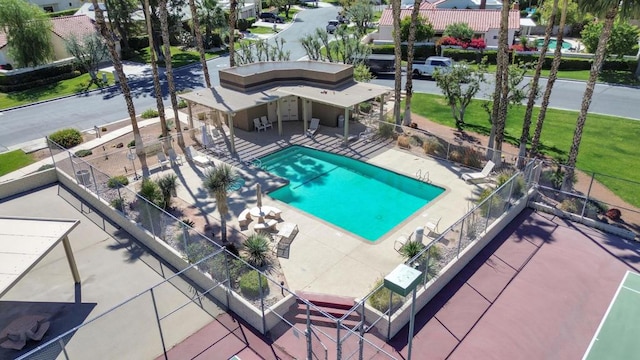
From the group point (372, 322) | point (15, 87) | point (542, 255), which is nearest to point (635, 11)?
point (542, 255)

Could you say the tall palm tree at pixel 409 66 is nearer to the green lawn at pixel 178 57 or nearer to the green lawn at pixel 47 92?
the green lawn at pixel 47 92

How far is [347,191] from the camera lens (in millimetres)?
21719

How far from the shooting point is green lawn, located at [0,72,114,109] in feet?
120

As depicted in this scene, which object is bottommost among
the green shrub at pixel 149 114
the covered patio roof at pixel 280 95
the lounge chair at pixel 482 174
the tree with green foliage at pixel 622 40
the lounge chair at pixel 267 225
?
the lounge chair at pixel 267 225

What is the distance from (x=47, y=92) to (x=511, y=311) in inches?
1609

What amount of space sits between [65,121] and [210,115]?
456 inches

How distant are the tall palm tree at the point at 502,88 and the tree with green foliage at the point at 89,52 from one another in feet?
111

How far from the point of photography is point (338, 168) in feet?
79.1

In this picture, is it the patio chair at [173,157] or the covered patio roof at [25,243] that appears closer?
the covered patio roof at [25,243]

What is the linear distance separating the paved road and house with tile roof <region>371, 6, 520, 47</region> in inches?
495

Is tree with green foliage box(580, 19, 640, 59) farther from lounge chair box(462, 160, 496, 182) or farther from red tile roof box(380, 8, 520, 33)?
lounge chair box(462, 160, 496, 182)

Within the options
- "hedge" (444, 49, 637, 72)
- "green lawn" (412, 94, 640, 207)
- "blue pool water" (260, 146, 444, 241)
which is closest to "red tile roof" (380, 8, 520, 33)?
"hedge" (444, 49, 637, 72)

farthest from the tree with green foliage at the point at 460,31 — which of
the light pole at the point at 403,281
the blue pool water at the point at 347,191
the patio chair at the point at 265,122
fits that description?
the light pole at the point at 403,281

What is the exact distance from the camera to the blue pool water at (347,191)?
19.3m
